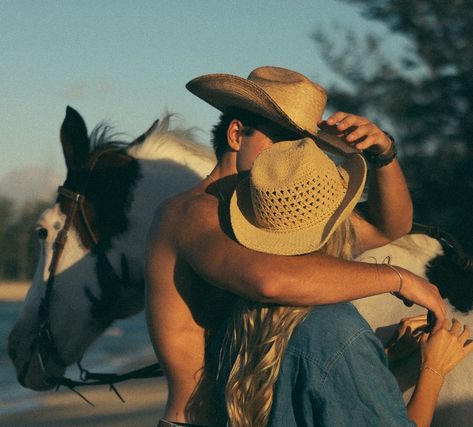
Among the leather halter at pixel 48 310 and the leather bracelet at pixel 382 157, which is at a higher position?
the leather bracelet at pixel 382 157

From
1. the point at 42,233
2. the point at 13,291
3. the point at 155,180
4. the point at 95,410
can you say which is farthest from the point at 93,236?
the point at 13,291

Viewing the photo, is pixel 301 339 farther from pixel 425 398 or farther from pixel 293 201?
pixel 425 398

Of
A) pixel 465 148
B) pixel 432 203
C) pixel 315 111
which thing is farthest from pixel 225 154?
pixel 465 148

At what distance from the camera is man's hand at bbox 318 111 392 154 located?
285 centimetres

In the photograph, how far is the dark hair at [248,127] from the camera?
2.98 metres

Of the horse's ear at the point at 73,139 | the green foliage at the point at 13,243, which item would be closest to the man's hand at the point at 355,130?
the horse's ear at the point at 73,139

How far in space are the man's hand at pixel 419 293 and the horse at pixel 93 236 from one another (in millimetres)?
1607

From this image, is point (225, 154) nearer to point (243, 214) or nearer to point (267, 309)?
point (243, 214)

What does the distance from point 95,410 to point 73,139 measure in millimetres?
5308

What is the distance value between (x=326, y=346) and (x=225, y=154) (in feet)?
2.35

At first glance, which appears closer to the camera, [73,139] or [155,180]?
[155,180]

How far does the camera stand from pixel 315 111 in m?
3.09

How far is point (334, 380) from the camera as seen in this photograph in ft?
8.48

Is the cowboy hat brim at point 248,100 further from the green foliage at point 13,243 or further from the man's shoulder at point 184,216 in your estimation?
the green foliage at point 13,243
